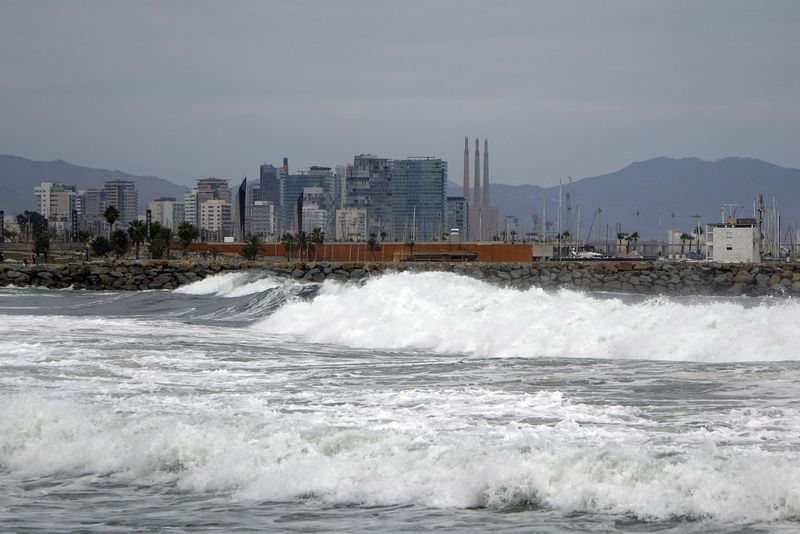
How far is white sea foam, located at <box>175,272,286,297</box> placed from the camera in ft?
169

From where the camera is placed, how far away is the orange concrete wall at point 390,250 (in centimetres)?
9638

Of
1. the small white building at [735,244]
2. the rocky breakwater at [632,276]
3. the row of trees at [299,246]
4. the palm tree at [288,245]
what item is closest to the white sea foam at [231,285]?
the rocky breakwater at [632,276]

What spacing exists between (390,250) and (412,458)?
97540 mm

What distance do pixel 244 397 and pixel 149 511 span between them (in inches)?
209

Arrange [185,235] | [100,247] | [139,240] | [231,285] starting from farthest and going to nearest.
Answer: [100,247] < [185,235] < [139,240] < [231,285]

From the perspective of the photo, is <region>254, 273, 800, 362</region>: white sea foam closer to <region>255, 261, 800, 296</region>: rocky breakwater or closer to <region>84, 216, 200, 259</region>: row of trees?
<region>255, 261, 800, 296</region>: rocky breakwater

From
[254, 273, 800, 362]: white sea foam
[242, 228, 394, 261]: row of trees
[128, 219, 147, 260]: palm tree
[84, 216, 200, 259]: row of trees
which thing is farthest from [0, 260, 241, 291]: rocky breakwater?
[254, 273, 800, 362]: white sea foam

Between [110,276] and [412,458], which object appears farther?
[110,276]

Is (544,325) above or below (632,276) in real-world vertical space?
above

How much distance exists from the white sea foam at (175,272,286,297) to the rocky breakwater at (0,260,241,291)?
192 inches


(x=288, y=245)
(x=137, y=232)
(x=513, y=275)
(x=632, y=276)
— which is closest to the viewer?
(x=632, y=276)

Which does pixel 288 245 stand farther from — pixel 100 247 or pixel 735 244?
pixel 735 244

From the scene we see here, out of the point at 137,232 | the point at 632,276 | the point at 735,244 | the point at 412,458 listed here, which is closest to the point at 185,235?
the point at 137,232

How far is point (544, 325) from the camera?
2269 cm
